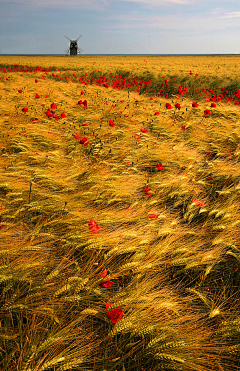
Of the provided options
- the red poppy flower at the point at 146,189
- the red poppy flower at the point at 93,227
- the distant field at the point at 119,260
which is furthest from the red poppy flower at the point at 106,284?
the red poppy flower at the point at 146,189

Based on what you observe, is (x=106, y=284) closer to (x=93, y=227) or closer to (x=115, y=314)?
(x=115, y=314)

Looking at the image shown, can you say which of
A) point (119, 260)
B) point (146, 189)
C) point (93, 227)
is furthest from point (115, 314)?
point (146, 189)

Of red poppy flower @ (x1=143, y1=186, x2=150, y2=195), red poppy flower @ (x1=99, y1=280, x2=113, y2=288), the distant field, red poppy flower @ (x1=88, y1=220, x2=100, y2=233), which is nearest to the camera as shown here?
the distant field

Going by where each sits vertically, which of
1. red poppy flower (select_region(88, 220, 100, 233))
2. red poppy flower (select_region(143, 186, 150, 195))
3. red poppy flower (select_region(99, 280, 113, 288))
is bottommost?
red poppy flower (select_region(99, 280, 113, 288))

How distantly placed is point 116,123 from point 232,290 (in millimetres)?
3228

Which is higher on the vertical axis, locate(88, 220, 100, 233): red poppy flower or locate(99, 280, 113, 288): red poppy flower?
locate(88, 220, 100, 233): red poppy flower

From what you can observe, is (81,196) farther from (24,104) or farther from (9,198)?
(24,104)

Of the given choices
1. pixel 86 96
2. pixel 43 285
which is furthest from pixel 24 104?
pixel 43 285

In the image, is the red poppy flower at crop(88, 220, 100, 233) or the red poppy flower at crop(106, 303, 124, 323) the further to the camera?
the red poppy flower at crop(88, 220, 100, 233)

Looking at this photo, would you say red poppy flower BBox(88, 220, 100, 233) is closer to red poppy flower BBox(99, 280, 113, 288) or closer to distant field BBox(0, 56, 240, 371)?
distant field BBox(0, 56, 240, 371)

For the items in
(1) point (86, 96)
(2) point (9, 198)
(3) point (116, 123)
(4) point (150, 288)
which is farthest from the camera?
(1) point (86, 96)

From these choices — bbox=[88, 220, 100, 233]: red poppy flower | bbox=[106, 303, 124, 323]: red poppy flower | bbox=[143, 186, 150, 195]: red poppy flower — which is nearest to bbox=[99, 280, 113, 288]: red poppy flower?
bbox=[106, 303, 124, 323]: red poppy flower

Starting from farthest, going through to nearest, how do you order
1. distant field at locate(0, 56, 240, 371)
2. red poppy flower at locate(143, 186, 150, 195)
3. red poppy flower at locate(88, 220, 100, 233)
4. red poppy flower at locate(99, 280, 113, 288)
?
red poppy flower at locate(143, 186, 150, 195) → red poppy flower at locate(88, 220, 100, 233) → red poppy flower at locate(99, 280, 113, 288) → distant field at locate(0, 56, 240, 371)

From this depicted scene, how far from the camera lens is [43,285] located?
113 cm
